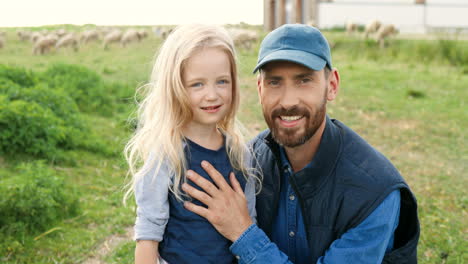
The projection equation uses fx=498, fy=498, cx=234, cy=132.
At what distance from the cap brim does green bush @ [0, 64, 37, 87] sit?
5.85 metres

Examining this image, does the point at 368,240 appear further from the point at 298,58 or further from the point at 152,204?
the point at 152,204

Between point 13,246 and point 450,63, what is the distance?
1276cm

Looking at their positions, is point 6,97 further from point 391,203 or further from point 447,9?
point 447,9

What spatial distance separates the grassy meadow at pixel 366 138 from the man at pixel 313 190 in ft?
1.02

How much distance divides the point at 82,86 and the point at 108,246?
5.54m

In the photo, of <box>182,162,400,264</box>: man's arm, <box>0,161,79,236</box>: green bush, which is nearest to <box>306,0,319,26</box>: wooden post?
<box>0,161,79,236</box>: green bush

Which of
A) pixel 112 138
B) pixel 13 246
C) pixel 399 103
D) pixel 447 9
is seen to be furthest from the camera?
pixel 447 9

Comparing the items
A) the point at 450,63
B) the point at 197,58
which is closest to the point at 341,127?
the point at 197,58

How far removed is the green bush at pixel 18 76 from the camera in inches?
289

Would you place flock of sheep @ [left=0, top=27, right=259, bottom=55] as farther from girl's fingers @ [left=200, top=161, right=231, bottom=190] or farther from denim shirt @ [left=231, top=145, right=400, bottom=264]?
denim shirt @ [left=231, top=145, right=400, bottom=264]

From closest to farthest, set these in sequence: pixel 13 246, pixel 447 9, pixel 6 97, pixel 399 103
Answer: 1. pixel 13 246
2. pixel 6 97
3. pixel 399 103
4. pixel 447 9

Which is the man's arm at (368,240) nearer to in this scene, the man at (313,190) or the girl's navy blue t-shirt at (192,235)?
the man at (313,190)

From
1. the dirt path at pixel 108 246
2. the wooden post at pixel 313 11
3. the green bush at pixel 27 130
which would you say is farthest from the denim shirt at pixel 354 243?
the wooden post at pixel 313 11

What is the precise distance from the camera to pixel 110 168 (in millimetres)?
6273
